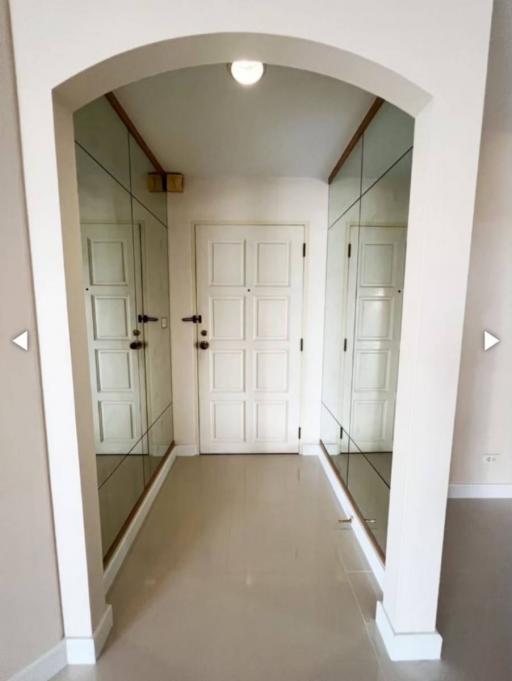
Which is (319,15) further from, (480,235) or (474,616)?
(474,616)

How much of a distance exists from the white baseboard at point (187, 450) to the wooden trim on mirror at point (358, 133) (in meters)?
2.68

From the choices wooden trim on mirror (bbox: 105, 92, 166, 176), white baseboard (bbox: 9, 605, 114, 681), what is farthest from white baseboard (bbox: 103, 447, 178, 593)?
wooden trim on mirror (bbox: 105, 92, 166, 176)

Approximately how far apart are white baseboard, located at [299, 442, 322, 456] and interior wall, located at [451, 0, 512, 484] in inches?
43.4

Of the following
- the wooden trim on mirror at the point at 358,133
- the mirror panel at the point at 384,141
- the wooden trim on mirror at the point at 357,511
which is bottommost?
the wooden trim on mirror at the point at 357,511

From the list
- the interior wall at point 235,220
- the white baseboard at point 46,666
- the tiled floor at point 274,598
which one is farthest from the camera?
the interior wall at point 235,220

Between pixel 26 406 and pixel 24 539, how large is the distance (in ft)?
1.55

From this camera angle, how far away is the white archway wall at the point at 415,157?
94cm

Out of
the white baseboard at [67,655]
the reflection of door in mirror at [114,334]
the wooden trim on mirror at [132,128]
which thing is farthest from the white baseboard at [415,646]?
the wooden trim on mirror at [132,128]

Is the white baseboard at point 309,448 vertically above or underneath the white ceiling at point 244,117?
underneath

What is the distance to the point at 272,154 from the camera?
2279mm

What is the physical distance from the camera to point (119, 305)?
5.89ft

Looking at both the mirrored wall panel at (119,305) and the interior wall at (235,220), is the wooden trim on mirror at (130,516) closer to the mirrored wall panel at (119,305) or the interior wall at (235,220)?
the mirrored wall panel at (119,305)

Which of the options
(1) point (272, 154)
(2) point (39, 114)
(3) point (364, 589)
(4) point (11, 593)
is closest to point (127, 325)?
(2) point (39, 114)

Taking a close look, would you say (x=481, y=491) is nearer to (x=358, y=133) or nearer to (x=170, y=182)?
(x=358, y=133)
